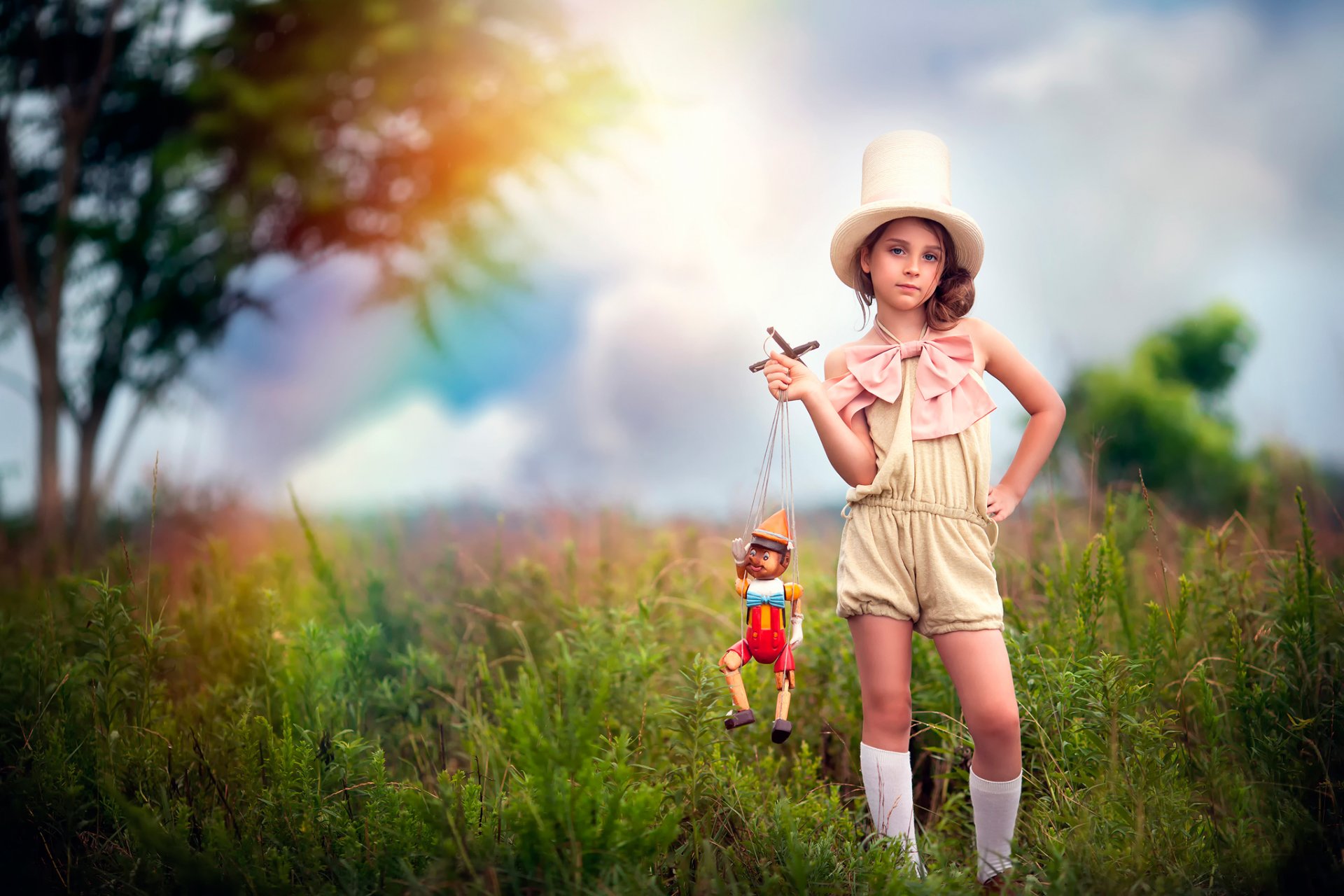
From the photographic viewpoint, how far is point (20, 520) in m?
11.8

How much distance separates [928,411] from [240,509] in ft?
25.6

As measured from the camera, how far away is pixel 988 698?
250cm

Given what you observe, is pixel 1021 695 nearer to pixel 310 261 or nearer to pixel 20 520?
pixel 310 261

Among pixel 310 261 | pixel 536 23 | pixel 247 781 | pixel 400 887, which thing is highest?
pixel 536 23

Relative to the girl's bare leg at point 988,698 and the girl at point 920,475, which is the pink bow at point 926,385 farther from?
the girl's bare leg at point 988,698

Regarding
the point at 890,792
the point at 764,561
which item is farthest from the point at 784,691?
the point at 890,792

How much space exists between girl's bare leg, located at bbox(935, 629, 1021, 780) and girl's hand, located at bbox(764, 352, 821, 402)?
79 cm

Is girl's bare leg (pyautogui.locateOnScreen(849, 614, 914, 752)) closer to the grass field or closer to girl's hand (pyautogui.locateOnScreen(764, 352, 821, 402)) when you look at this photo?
the grass field

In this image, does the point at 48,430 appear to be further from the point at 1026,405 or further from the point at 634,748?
the point at 1026,405

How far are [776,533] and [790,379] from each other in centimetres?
43


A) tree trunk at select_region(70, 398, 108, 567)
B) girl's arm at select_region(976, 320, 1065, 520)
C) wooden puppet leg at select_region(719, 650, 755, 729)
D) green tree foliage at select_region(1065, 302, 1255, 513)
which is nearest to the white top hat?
girl's arm at select_region(976, 320, 1065, 520)

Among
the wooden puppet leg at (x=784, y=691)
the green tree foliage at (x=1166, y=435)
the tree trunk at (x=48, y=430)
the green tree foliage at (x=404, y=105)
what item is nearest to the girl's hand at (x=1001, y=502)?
the wooden puppet leg at (x=784, y=691)

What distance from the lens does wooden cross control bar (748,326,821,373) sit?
2.48 metres

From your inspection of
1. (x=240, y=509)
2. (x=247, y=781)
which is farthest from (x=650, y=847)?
(x=240, y=509)
